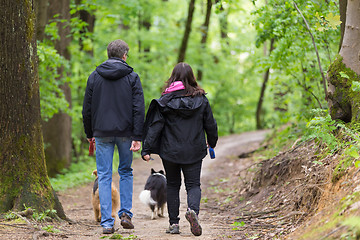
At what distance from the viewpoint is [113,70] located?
5.54 m

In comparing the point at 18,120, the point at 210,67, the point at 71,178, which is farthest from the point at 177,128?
the point at 210,67

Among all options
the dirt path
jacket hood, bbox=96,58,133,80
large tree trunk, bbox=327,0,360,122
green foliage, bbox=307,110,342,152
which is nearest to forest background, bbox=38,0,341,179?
large tree trunk, bbox=327,0,360,122

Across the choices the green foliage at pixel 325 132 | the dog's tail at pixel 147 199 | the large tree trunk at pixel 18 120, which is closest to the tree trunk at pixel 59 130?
the dog's tail at pixel 147 199

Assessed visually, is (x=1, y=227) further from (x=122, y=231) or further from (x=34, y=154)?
(x=122, y=231)

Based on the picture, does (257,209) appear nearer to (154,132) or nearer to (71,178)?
(154,132)

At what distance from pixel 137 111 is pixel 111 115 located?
34cm

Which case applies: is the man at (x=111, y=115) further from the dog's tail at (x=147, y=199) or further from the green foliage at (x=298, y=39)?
the green foliage at (x=298, y=39)

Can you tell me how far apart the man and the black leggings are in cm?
54

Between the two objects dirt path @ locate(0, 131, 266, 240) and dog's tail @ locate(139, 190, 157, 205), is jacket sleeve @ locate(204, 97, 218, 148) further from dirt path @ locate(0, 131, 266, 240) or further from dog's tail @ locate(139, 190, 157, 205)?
dog's tail @ locate(139, 190, 157, 205)

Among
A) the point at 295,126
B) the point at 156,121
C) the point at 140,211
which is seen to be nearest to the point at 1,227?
the point at 156,121

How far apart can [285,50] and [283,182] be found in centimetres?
357

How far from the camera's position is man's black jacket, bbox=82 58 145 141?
217 inches

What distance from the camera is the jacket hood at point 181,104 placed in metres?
5.32

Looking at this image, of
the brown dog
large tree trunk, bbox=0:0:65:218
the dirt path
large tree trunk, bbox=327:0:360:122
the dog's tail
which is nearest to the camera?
the dirt path
